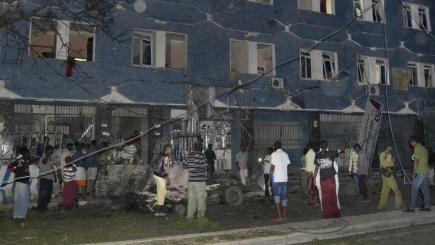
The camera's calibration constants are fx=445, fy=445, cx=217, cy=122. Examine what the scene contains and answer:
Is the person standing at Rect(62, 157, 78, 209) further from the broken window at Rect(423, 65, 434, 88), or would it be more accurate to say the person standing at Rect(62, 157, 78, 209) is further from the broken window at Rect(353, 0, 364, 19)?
the broken window at Rect(423, 65, 434, 88)

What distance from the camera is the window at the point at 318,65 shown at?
67.0 ft

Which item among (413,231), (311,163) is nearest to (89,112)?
(311,163)

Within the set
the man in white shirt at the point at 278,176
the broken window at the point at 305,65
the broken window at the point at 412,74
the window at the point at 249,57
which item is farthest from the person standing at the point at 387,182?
the broken window at the point at 412,74

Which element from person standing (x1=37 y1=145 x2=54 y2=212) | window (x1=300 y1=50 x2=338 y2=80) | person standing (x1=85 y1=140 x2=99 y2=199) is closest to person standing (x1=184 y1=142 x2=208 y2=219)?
person standing (x1=37 y1=145 x2=54 y2=212)

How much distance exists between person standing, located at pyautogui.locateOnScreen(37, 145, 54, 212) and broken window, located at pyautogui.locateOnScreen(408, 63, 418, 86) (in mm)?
18963

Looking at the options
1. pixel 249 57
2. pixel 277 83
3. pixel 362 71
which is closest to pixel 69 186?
pixel 249 57

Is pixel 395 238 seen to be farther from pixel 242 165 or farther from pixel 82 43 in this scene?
pixel 82 43

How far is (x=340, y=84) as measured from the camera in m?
21.1

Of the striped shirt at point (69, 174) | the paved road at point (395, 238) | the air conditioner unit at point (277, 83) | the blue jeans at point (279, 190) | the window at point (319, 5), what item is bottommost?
the paved road at point (395, 238)

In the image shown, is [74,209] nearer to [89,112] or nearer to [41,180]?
[41,180]

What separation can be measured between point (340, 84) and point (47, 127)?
13199mm

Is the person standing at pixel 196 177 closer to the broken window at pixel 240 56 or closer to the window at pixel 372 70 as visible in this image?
the broken window at pixel 240 56

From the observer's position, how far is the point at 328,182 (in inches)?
394

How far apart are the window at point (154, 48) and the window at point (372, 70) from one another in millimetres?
9415
